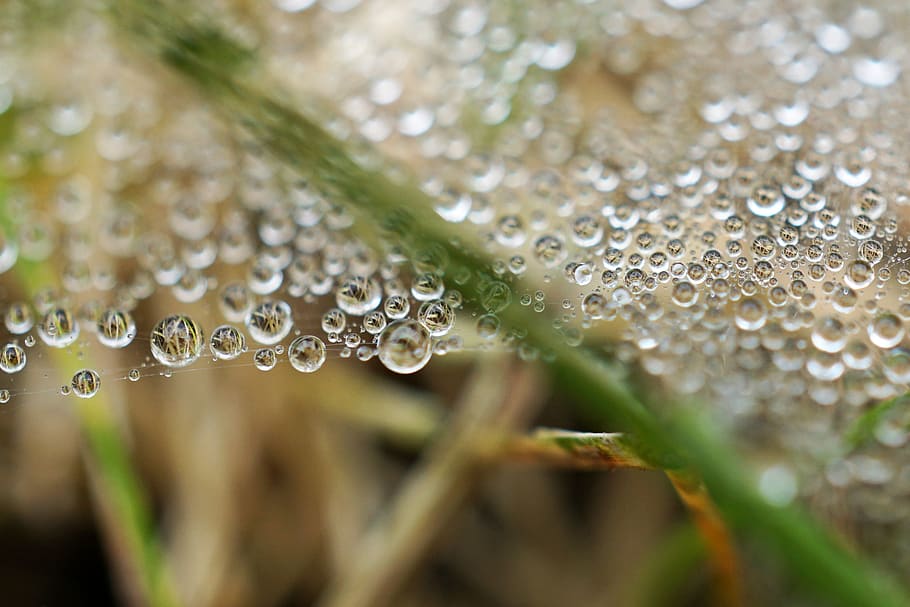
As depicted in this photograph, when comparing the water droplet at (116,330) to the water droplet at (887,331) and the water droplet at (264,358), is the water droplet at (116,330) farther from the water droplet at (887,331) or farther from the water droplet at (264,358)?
the water droplet at (887,331)

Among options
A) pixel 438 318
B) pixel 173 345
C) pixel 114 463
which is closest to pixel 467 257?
pixel 438 318

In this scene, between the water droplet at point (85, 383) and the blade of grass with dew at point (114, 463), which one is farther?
the blade of grass with dew at point (114, 463)

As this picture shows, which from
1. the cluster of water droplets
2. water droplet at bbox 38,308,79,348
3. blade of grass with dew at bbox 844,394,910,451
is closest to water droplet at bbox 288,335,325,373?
the cluster of water droplets

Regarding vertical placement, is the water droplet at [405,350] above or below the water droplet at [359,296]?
below

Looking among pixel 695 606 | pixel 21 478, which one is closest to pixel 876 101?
pixel 695 606

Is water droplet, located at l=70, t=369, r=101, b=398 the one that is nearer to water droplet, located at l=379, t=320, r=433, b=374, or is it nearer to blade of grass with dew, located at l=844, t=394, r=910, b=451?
water droplet, located at l=379, t=320, r=433, b=374

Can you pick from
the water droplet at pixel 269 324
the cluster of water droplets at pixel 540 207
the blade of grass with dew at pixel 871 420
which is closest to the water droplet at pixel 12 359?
the cluster of water droplets at pixel 540 207

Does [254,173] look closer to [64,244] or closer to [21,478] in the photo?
[64,244]

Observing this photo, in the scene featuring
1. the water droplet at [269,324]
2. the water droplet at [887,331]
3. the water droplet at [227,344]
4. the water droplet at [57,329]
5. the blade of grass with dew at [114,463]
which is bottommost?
the blade of grass with dew at [114,463]
